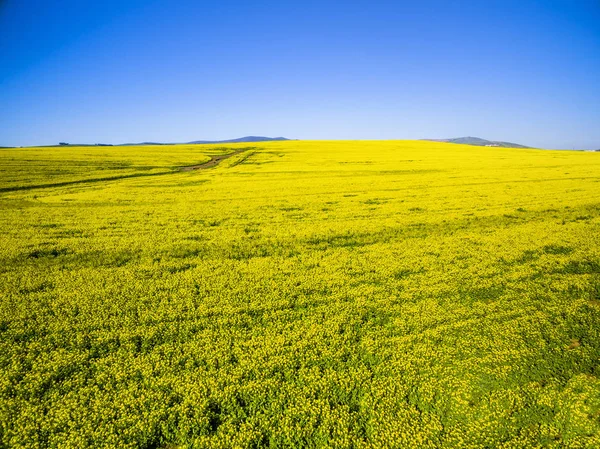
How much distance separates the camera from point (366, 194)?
23.6m

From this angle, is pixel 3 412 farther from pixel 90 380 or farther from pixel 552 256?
pixel 552 256

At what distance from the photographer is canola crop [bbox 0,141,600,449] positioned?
17.4 feet

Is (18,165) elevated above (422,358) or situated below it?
above

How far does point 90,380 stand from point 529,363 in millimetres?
8605

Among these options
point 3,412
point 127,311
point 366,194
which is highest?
point 366,194

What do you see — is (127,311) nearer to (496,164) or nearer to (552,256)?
(552,256)

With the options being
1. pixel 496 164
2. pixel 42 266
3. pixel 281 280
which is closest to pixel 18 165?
pixel 42 266

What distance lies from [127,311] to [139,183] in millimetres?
22221

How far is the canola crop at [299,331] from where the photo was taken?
531cm

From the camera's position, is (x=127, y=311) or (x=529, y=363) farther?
(x=127, y=311)

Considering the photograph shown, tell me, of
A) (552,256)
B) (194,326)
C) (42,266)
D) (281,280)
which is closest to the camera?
(194,326)

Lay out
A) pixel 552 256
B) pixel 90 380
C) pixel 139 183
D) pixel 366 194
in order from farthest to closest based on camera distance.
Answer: pixel 139 183, pixel 366 194, pixel 552 256, pixel 90 380

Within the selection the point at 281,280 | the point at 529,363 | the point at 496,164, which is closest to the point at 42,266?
the point at 281,280

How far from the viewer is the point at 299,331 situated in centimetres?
748
